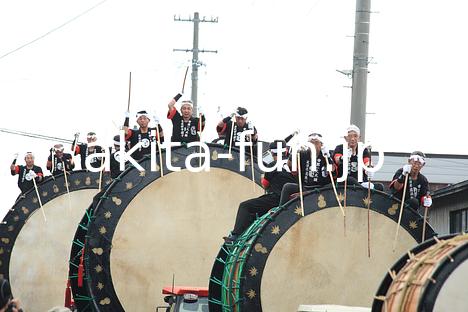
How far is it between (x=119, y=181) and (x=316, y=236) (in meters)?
4.09

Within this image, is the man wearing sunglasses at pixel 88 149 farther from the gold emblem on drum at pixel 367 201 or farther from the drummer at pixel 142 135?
the gold emblem on drum at pixel 367 201

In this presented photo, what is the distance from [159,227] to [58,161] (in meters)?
7.82

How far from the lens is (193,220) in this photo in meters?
19.0

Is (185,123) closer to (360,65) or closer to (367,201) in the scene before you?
(360,65)

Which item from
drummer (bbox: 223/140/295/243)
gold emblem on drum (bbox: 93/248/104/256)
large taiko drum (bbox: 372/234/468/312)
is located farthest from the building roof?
large taiko drum (bbox: 372/234/468/312)

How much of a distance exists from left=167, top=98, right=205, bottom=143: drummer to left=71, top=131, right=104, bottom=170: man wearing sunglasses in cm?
420

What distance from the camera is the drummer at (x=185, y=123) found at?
1997 centimetres

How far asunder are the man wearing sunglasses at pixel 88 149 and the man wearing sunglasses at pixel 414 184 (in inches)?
339

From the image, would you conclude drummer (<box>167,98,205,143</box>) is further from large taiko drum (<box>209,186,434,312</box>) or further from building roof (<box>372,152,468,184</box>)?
building roof (<box>372,152,468,184</box>)

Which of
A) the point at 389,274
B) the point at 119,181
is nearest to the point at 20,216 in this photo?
the point at 119,181

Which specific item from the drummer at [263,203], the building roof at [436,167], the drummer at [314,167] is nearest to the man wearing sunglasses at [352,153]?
the drummer at [314,167]

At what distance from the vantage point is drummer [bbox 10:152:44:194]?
26141mm

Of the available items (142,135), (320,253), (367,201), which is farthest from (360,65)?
(320,253)

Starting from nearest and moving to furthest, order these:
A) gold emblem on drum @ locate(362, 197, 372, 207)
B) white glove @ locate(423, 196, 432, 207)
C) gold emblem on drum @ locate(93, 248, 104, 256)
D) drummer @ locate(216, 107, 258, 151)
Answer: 1. gold emblem on drum @ locate(362, 197, 372, 207)
2. white glove @ locate(423, 196, 432, 207)
3. gold emblem on drum @ locate(93, 248, 104, 256)
4. drummer @ locate(216, 107, 258, 151)
